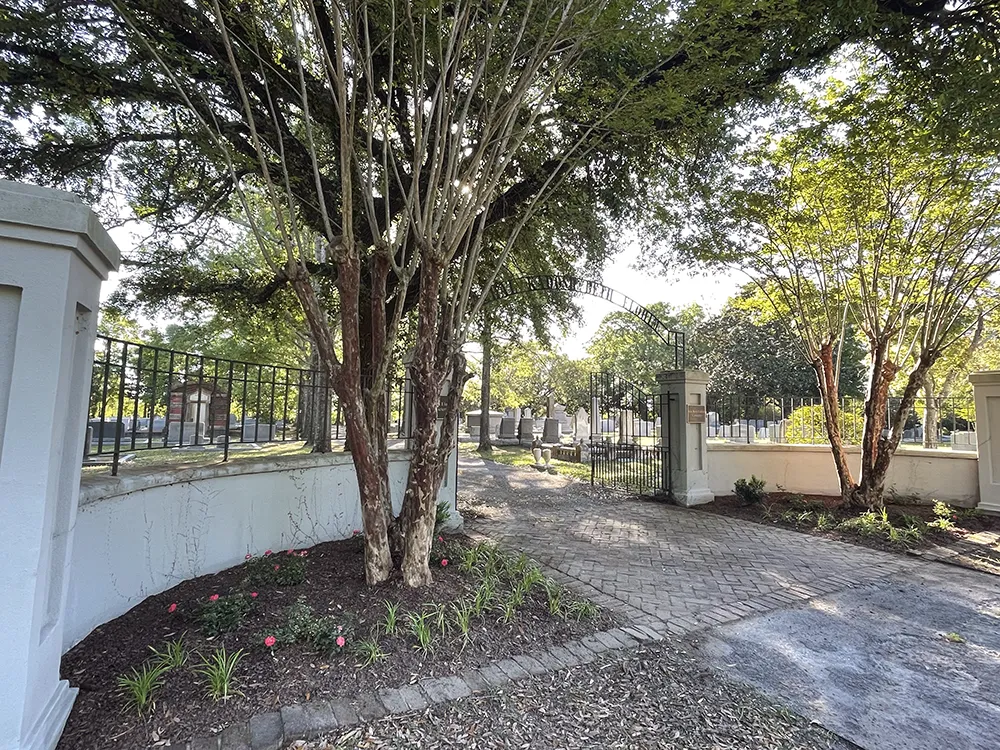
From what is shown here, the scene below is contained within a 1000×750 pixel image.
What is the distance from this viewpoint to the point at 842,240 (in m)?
7.11

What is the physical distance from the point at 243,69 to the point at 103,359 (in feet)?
9.52

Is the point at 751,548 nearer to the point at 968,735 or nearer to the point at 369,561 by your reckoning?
the point at 968,735

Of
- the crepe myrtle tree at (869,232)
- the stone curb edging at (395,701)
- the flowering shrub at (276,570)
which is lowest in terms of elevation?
the stone curb edging at (395,701)

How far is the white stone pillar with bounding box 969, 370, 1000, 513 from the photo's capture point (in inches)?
271

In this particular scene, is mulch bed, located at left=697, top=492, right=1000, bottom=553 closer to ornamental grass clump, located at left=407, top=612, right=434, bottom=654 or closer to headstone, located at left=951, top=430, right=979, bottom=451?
headstone, located at left=951, top=430, right=979, bottom=451

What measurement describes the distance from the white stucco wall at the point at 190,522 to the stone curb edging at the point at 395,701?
1450 mm

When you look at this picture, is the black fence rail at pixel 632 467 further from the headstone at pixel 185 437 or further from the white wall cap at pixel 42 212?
the white wall cap at pixel 42 212

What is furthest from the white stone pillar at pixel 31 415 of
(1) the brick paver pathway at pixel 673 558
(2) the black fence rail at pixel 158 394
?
(1) the brick paver pathway at pixel 673 558

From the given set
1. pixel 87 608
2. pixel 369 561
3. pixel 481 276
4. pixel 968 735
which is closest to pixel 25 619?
pixel 87 608

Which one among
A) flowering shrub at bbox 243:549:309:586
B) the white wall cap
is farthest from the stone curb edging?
the white wall cap

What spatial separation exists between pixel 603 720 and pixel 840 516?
21.7 ft

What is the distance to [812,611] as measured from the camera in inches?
151

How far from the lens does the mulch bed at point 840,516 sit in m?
5.90

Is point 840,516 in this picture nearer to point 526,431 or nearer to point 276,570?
point 276,570
